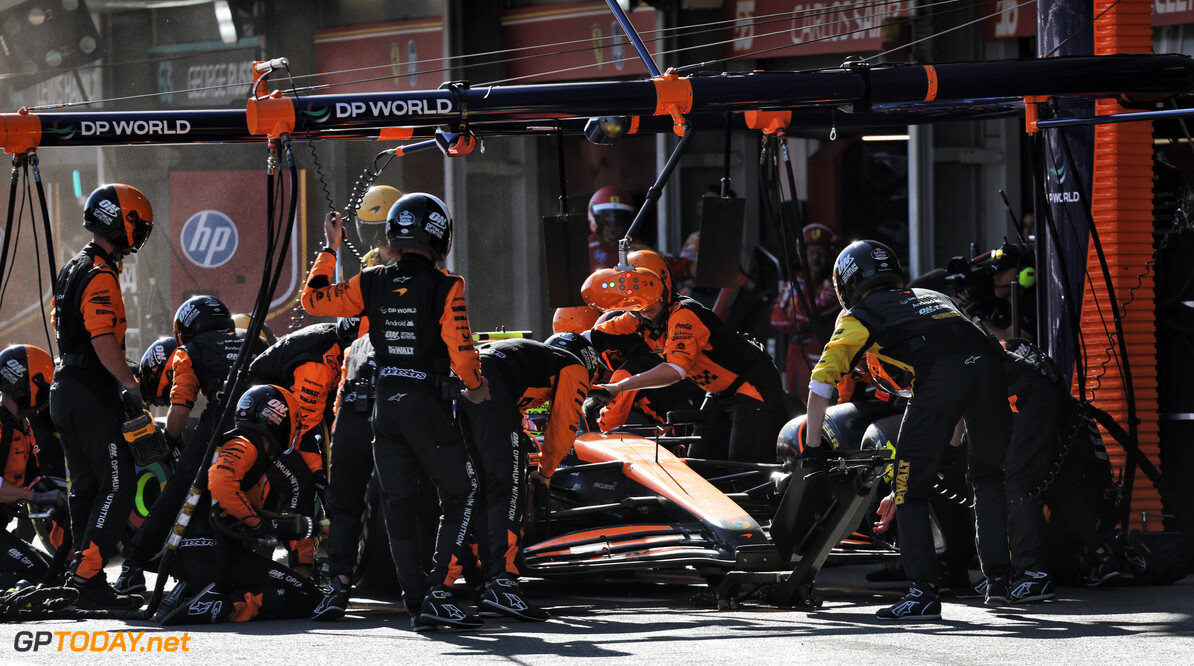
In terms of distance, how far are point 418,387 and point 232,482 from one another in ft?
3.80

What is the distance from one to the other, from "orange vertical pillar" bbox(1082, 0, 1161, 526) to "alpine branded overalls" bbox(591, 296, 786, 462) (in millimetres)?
1842

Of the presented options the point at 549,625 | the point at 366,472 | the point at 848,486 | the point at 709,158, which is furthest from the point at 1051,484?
the point at 709,158

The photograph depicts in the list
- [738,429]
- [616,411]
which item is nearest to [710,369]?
[738,429]

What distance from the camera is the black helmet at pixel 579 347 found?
8.12 m

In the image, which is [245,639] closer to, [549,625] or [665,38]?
[549,625]

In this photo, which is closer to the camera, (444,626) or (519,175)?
(444,626)

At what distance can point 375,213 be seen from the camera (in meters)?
9.63

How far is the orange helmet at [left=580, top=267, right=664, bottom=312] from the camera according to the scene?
9250mm

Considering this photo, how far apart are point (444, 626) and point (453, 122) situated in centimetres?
245

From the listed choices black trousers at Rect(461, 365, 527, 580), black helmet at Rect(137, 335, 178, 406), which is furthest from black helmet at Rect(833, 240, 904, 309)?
black helmet at Rect(137, 335, 178, 406)

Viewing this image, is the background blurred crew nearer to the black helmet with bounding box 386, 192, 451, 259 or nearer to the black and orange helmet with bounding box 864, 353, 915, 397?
the black and orange helmet with bounding box 864, 353, 915, 397

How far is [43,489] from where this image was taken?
351 inches

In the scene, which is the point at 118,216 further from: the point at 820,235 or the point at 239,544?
the point at 820,235

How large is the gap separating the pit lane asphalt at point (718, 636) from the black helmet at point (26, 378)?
1.69 m
